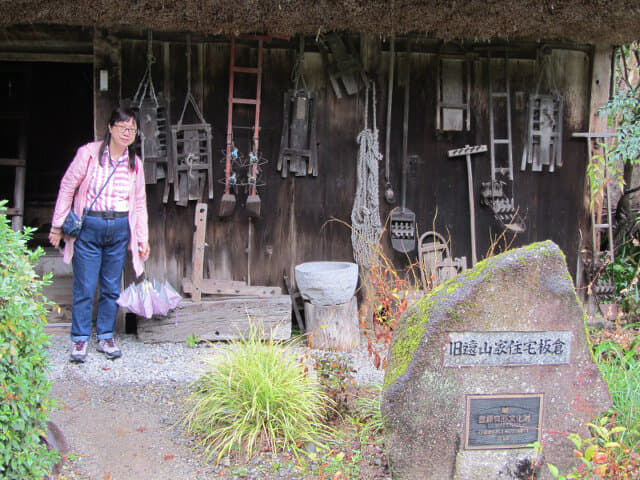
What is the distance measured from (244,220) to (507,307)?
2979mm

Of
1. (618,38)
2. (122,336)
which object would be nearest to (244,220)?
(122,336)

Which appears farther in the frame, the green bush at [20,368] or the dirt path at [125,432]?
the dirt path at [125,432]

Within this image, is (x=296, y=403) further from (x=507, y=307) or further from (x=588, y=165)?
(x=588, y=165)

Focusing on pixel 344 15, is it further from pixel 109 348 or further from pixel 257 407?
pixel 109 348

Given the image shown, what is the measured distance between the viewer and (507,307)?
271 cm

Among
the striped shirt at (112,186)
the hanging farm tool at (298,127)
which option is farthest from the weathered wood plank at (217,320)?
the hanging farm tool at (298,127)

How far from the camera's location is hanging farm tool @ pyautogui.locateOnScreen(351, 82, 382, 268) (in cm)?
521

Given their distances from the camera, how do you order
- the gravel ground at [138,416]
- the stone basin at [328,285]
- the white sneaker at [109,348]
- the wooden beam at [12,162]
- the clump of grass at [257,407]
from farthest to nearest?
the wooden beam at [12,162] < the stone basin at [328,285] < the white sneaker at [109,348] < the clump of grass at [257,407] < the gravel ground at [138,416]

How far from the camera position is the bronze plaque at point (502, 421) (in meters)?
2.75

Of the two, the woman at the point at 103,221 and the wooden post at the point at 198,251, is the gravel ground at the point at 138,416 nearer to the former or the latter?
the woman at the point at 103,221

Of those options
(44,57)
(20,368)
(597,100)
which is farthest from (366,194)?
(20,368)

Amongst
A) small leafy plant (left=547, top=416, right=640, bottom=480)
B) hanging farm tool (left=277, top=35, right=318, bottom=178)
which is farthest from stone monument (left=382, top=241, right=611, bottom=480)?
hanging farm tool (left=277, top=35, right=318, bottom=178)

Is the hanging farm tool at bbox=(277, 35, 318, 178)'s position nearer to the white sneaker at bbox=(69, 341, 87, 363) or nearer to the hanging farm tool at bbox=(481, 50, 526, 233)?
the hanging farm tool at bbox=(481, 50, 526, 233)

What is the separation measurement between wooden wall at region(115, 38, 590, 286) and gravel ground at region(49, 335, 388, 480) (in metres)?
0.92
